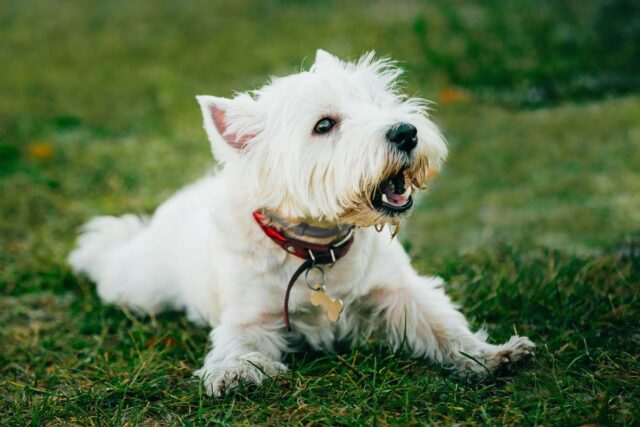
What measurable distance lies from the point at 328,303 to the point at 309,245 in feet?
0.92

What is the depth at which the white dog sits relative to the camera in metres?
3.12

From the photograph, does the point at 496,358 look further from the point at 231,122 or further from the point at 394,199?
the point at 231,122

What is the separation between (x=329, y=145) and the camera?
3.17 metres

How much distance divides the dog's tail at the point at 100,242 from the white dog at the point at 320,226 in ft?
4.29

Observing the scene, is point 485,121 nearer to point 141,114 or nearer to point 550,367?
point 141,114

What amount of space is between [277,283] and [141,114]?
232 inches

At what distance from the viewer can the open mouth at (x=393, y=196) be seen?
3.13 meters

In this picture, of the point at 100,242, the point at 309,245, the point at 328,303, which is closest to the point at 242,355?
the point at 328,303

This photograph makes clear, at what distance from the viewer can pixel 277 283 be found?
3.44 meters

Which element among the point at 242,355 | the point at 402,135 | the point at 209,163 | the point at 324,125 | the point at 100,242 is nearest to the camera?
the point at 402,135

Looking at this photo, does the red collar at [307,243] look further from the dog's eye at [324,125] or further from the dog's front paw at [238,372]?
the dog's eye at [324,125]

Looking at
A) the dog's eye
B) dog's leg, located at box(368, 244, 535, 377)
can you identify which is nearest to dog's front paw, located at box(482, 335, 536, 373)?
dog's leg, located at box(368, 244, 535, 377)

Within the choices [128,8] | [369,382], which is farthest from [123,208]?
[128,8]

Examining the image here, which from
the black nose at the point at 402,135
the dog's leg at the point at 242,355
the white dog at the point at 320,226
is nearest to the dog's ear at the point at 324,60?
the white dog at the point at 320,226
